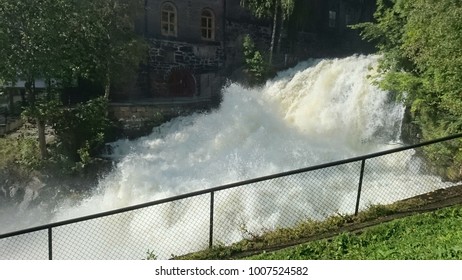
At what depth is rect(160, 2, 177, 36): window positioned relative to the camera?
977 centimetres

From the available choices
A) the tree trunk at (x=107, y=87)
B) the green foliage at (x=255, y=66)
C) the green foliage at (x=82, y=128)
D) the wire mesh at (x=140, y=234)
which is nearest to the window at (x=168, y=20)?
the green foliage at (x=255, y=66)

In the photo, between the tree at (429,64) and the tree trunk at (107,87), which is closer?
the tree at (429,64)

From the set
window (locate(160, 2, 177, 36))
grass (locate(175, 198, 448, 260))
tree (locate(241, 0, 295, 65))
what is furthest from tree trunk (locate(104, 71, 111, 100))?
grass (locate(175, 198, 448, 260))

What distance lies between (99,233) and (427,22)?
16.8 feet

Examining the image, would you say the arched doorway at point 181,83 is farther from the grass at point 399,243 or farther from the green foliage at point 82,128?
the grass at point 399,243

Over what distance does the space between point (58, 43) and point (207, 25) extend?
13.5 ft

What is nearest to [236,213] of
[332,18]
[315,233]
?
[315,233]

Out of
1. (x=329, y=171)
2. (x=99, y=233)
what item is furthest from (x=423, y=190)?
(x=99, y=233)

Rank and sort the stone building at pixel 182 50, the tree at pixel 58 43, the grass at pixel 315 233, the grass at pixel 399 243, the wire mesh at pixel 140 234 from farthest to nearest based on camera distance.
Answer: the stone building at pixel 182 50 → the tree at pixel 58 43 → the wire mesh at pixel 140 234 → the grass at pixel 315 233 → the grass at pixel 399 243

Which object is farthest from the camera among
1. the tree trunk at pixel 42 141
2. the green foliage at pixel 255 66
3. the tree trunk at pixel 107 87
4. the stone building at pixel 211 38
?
the green foliage at pixel 255 66

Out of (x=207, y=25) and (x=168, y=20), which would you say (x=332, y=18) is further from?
(x=168, y=20)

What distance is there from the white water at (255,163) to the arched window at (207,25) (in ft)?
4.68

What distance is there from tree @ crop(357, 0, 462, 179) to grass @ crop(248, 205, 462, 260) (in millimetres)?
1959

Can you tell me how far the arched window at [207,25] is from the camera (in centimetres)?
1044
